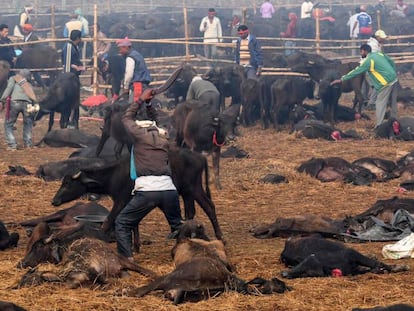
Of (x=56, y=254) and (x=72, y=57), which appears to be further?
(x=72, y=57)

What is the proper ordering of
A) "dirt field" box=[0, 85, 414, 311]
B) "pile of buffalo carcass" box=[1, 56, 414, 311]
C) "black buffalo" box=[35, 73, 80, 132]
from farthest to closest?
"black buffalo" box=[35, 73, 80, 132]
"pile of buffalo carcass" box=[1, 56, 414, 311]
"dirt field" box=[0, 85, 414, 311]

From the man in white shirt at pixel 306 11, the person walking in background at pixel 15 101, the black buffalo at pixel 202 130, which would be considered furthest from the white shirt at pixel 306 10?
the black buffalo at pixel 202 130

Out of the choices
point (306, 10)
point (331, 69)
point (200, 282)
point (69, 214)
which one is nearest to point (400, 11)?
point (306, 10)

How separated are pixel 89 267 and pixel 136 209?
961mm

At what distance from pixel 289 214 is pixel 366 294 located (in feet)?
17.2

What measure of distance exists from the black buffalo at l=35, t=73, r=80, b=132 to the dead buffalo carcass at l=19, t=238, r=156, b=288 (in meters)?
14.3

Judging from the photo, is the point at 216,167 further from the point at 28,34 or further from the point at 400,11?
the point at 400,11

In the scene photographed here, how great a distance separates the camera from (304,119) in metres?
25.5

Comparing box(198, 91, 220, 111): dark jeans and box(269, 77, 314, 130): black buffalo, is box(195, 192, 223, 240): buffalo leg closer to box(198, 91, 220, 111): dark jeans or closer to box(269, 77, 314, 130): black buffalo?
box(198, 91, 220, 111): dark jeans

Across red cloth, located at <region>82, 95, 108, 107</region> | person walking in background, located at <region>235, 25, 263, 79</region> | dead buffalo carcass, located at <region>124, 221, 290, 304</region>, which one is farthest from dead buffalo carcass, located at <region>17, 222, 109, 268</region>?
red cloth, located at <region>82, 95, 108, 107</region>

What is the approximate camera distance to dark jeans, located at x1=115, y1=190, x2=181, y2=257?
10602 mm

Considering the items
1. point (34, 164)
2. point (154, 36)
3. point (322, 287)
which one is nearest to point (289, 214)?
point (322, 287)

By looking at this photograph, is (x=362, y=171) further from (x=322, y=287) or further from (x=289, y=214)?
(x=322, y=287)

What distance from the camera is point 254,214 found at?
575 inches
